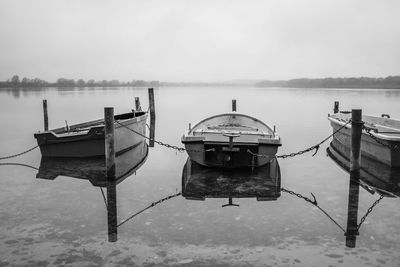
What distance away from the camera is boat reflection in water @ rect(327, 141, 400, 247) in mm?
6848

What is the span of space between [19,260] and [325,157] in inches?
486

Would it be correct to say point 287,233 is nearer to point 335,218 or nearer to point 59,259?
point 335,218

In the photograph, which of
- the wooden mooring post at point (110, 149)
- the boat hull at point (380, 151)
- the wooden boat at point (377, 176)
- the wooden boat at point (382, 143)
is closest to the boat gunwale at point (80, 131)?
the wooden mooring post at point (110, 149)

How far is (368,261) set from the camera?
210 inches

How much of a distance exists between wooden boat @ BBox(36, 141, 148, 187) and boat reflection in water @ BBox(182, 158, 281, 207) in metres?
2.04

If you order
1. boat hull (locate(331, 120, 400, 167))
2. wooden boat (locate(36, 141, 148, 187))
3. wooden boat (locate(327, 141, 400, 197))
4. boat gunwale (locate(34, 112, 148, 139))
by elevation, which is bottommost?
wooden boat (locate(36, 141, 148, 187))

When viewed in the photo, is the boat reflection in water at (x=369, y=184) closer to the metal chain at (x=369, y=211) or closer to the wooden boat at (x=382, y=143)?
the metal chain at (x=369, y=211)

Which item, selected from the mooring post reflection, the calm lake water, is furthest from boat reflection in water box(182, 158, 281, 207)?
the mooring post reflection

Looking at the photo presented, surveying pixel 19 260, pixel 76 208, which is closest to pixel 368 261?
pixel 19 260

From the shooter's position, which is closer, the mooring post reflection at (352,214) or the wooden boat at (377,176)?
the mooring post reflection at (352,214)

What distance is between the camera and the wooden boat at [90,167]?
10836mm

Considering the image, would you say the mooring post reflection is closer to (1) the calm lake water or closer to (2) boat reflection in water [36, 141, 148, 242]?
(1) the calm lake water

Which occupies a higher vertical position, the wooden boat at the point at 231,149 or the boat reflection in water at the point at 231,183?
the wooden boat at the point at 231,149

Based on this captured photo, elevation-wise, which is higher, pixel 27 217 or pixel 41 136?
pixel 41 136
